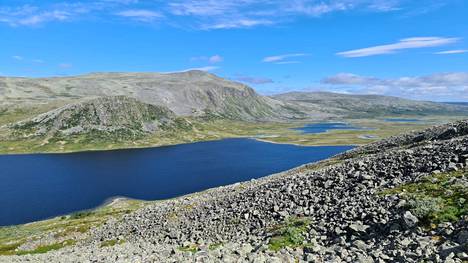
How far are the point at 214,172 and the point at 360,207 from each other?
141m

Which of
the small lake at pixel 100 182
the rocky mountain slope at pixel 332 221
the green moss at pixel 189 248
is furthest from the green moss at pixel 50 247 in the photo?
the small lake at pixel 100 182

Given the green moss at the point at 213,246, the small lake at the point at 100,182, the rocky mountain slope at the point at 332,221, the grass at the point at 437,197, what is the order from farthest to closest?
the small lake at the point at 100,182, the green moss at the point at 213,246, the grass at the point at 437,197, the rocky mountain slope at the point at 332,221

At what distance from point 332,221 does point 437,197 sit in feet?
24.3

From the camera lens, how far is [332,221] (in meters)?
28.7

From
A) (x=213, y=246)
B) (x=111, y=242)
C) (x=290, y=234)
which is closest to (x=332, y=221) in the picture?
(x=290, y=234)

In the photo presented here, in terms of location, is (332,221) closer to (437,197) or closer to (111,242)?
(437,197)

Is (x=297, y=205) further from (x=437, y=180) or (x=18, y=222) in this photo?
(x=18, y=222)

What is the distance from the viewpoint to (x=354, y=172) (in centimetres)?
3816

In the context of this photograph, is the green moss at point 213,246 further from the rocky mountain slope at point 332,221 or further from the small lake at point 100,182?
the small lake at point 100,182

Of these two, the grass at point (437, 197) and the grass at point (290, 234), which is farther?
the grass at point (290, 234)

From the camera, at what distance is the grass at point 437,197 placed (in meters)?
24.1

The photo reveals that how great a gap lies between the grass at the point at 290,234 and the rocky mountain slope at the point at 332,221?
8 cm

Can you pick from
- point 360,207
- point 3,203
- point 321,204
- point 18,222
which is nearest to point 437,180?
point 360,207

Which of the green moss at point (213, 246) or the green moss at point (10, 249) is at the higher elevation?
the green moss at point (213, 246)
